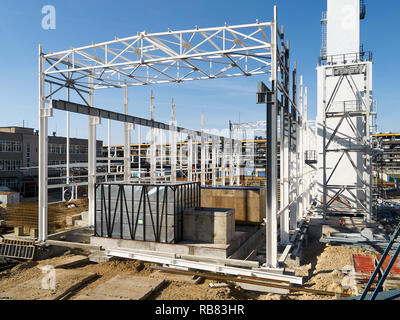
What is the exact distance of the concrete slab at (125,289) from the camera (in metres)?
8.45

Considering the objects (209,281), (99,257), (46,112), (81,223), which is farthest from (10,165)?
(209,281)

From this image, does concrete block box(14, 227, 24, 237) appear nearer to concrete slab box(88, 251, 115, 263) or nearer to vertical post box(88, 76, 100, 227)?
vertical post box(88, 76, 100, 227)

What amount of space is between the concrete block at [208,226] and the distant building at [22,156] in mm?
30737

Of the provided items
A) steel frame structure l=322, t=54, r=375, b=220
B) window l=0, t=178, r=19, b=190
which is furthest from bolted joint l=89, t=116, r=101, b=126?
window l=0, t=178, r=19, b=190

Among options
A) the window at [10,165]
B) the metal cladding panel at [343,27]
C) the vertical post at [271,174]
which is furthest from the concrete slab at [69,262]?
the window at [10,165]

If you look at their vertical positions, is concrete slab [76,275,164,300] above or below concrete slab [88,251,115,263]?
above

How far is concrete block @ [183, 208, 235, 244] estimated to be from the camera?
12.6 metres

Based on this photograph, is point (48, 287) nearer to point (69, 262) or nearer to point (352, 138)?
point (69, 262)

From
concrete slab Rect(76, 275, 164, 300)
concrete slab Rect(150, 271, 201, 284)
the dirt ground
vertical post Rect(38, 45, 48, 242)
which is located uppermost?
vertical post Rect(38, 45, 48, 242)

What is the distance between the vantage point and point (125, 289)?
889 cm

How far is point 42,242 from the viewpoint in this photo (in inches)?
521

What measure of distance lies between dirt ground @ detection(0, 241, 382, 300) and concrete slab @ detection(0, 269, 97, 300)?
8.3 inches

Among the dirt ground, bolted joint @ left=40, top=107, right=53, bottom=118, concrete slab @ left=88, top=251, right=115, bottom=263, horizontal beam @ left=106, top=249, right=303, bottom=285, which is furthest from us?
bolted joint @ left=40, top=107, right=53, bottom=118
